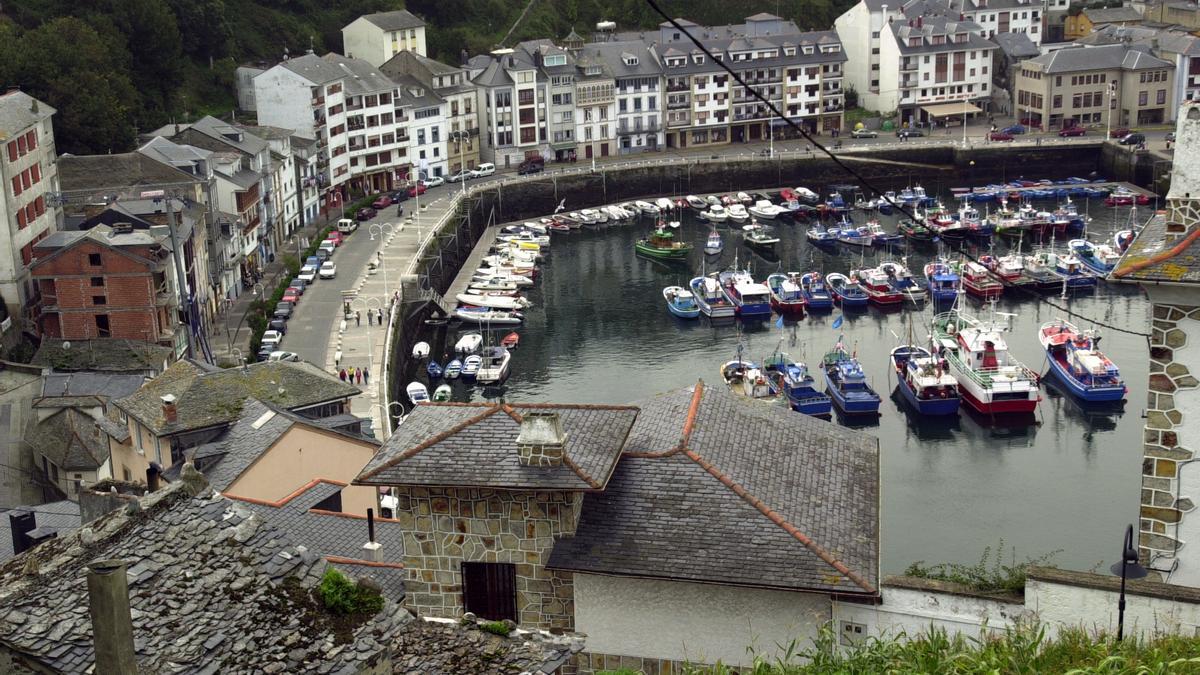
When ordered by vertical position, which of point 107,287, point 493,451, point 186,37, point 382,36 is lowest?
point 107,287

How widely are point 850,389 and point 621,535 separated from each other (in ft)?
126

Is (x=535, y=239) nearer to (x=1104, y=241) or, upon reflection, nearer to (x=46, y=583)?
(x=1104, y=241)

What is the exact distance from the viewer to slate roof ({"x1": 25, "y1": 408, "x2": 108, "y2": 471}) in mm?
41969

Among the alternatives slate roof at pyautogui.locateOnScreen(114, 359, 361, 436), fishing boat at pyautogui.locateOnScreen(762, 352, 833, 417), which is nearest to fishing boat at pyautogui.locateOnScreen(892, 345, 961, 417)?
Answer: fishing boat at pyautogui.locateOnScreen(762, 352, 833, 417)

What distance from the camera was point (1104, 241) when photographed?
260 ft

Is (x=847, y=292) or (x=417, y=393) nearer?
(x=417, y=393)

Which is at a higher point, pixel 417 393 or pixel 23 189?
pixel 23 189

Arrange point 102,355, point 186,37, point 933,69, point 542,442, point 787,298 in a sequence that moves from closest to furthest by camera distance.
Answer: point 542,442 → point 102,355 → point 787,298 → point 186,37 → point 933,69

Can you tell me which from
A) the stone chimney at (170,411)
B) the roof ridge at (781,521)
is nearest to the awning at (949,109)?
the stone chimney at (170,411)

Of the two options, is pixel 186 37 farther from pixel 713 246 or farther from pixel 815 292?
pixel 815 292

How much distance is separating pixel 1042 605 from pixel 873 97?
95009mm

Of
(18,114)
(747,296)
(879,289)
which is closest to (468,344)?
(747,296)

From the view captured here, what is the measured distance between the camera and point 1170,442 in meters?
14.0

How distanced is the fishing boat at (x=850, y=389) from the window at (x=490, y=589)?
37.6 m
